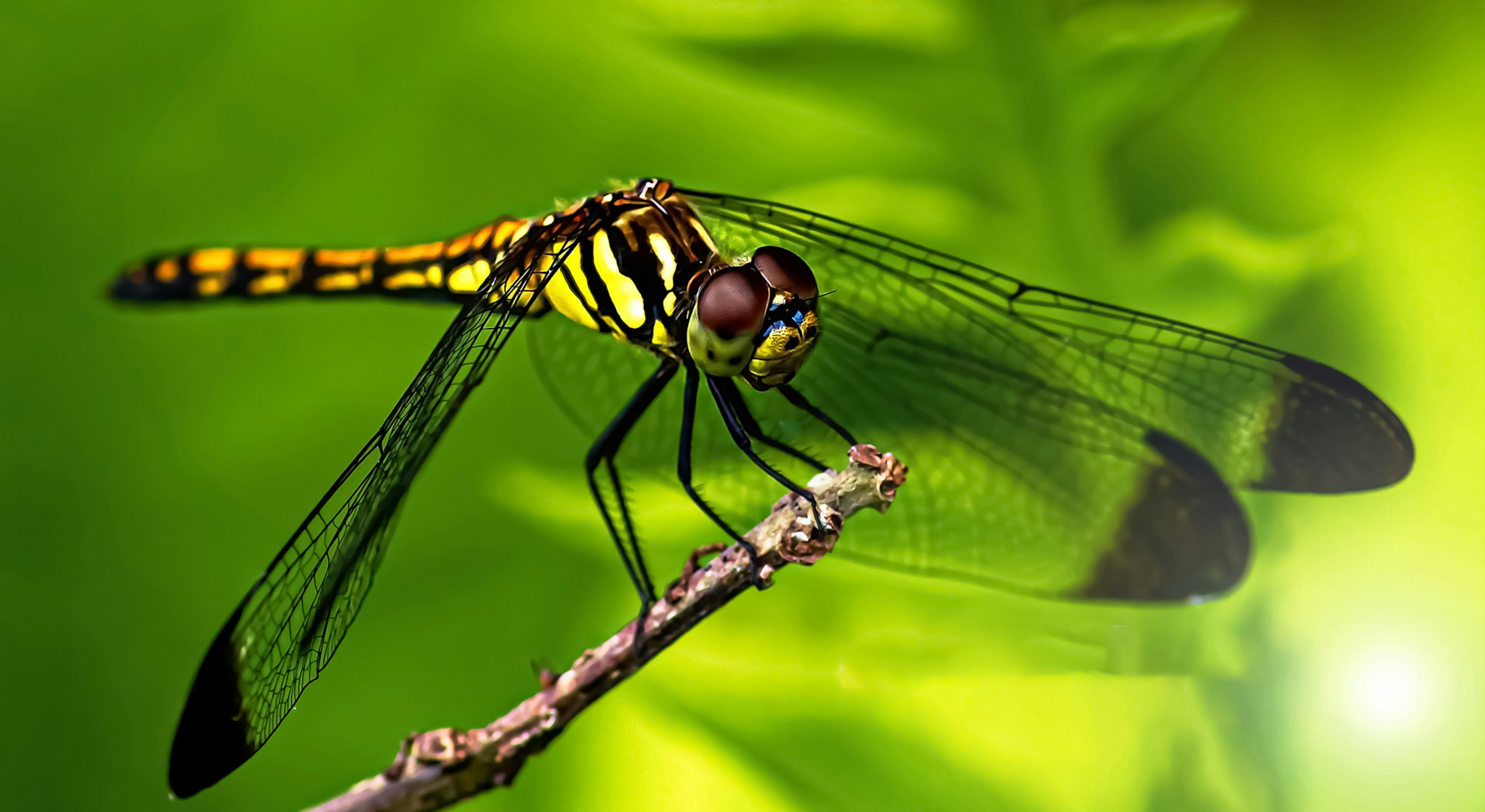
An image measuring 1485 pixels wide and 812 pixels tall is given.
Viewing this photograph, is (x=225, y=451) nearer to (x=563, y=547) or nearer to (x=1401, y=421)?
(x=563, y=547)

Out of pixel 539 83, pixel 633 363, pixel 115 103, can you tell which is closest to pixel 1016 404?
pixel 633 363

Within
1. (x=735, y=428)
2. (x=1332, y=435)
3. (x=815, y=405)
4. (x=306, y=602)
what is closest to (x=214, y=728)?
(x=306, y=602)

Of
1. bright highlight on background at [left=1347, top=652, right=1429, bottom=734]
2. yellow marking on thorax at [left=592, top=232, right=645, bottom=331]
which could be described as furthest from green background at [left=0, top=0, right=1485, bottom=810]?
yellow marking on thorax at [left=592, top=232, right=645, bottom=331]

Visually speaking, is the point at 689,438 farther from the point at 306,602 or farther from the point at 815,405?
the point at 306,602

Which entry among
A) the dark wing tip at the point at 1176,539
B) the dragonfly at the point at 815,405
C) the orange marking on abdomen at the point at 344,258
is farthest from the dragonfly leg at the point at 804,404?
the orange marking on abdomen at the point at 344,258

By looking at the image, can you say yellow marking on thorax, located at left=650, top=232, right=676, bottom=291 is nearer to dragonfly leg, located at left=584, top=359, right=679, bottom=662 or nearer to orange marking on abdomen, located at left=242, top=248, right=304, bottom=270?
dragonfly leg, located at left=584, top=359, right=679, bottom=662

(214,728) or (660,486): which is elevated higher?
(660,486)

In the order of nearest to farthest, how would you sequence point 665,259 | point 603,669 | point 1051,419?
point 603,669 → point 665,259 → point 1051,419

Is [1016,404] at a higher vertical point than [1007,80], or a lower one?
lower
